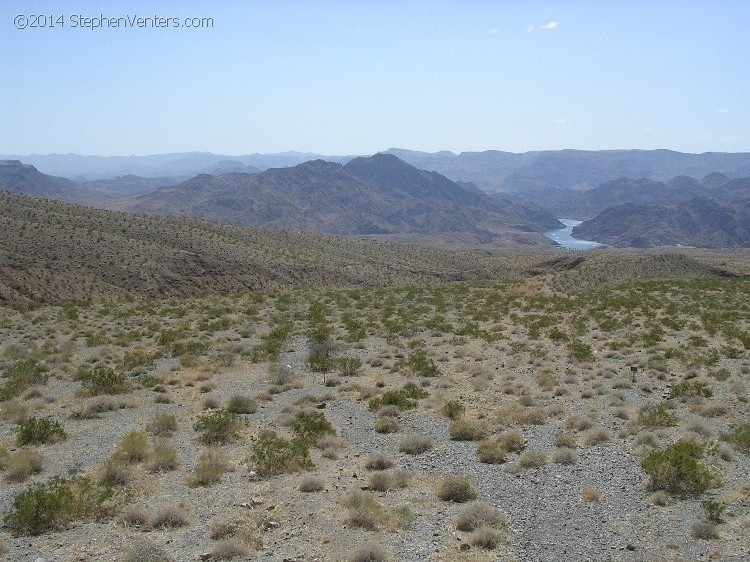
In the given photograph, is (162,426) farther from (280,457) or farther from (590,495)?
(590,495)

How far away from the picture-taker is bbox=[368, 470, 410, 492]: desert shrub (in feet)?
35.7

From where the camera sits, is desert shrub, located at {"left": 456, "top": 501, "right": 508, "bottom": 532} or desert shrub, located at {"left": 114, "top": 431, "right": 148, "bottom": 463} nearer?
desert shrub, located at {"left": 456, "top": 501, "right": 508, "bottom": 532}

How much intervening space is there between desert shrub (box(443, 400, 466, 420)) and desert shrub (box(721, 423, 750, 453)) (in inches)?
228

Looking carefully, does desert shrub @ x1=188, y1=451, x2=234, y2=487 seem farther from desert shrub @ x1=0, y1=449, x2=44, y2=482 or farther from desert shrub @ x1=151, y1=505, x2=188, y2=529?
desert shrub @ x1=0, y1=449, x2=44, y2=482

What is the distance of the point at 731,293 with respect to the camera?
40781mm

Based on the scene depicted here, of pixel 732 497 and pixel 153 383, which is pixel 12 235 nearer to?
pixel 153 383

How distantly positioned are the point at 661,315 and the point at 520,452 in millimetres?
22661

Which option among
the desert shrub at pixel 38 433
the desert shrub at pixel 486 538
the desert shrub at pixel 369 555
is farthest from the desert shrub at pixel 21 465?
the desert shrub at pixel 486 538

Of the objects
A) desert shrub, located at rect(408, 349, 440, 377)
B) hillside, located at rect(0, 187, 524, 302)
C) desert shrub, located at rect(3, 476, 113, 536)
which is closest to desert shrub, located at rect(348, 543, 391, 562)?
desert shrub, located at rect(3, 476, 113, 536)

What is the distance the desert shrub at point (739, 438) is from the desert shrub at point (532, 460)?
4.08 metres

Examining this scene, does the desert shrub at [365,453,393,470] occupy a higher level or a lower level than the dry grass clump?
lower

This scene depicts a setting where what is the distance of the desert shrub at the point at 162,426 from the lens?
13.6 meters

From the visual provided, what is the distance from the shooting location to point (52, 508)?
9102 mm

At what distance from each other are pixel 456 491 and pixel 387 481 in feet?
4.18
